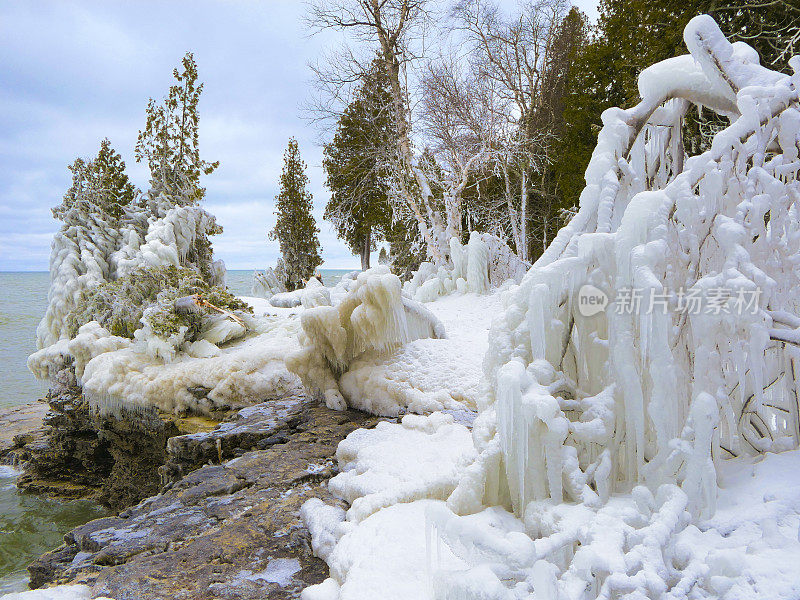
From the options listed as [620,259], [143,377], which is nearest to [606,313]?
[620,259]

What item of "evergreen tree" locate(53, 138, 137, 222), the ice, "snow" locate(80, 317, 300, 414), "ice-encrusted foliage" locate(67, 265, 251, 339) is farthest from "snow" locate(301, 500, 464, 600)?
"evergreen tree" locate(53, 138, 137, 222)

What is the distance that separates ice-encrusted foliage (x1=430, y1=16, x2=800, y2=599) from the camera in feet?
6.15

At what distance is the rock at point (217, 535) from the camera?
8.34 ft

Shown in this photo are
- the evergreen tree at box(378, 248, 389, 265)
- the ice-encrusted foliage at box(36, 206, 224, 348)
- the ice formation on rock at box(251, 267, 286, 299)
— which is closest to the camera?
the ice-encrusted foliage at box(36, 206, 224, 348)

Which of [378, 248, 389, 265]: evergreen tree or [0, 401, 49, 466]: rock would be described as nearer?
[0, 401, 49, 466]: rock

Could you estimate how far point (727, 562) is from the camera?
1.67 m

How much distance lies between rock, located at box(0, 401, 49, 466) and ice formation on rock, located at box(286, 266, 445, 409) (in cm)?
648

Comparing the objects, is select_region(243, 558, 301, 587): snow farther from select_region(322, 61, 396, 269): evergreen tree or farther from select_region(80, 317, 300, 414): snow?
select_region(322, 61, 396, 269): evergreen tree

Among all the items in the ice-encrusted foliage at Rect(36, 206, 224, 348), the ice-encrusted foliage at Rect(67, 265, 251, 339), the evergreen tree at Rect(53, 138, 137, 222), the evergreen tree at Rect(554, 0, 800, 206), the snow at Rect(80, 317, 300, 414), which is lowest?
the snow at Rect(80, 317, 300, 414)

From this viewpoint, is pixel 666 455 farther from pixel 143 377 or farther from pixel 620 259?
pixel 143 377

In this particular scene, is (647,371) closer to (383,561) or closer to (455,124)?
(383,561)

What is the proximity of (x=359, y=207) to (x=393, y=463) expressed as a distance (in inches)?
729

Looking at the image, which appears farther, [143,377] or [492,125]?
[492,125]

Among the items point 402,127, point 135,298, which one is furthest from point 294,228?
point 135,298
